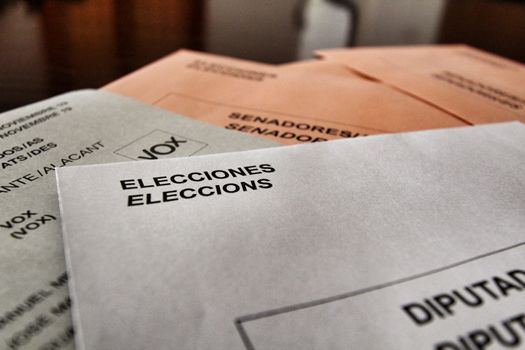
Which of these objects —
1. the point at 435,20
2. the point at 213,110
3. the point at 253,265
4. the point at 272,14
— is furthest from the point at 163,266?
the point at 435,20

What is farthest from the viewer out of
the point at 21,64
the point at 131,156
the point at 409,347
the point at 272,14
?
the point at 272,14

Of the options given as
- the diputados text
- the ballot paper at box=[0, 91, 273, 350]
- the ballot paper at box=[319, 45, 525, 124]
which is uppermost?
the ballot paper at box=[319, 45, 525, 124]

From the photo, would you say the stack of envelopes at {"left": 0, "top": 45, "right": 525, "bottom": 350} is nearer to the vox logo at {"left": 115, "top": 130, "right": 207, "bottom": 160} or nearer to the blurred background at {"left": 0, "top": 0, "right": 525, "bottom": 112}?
the vox logo at {"left": 115, "top": 130, "right": 207, "bottom": 160}

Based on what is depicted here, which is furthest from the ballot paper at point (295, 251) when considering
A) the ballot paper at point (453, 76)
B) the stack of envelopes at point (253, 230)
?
the ballot paper at point (453, 76)

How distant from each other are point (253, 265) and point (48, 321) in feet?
0.31

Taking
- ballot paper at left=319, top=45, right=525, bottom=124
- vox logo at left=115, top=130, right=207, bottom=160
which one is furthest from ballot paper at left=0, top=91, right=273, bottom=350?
ballot paper at left=319, top=45, right=525, bottom=124

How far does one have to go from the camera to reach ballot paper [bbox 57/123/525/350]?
20cm

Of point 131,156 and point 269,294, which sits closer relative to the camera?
point 269,294

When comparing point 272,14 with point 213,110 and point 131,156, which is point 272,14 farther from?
point 131,156

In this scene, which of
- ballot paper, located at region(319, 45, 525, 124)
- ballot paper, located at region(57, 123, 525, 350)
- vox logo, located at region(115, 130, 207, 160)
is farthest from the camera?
ballot paper, located at region(319, 45, 525, 124)

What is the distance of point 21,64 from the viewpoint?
53 centimetres

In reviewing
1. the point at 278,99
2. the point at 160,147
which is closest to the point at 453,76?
the point at 278,99

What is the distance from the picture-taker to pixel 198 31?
0.73 m

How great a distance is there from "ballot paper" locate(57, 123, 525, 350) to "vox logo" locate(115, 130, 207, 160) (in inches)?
1.8
